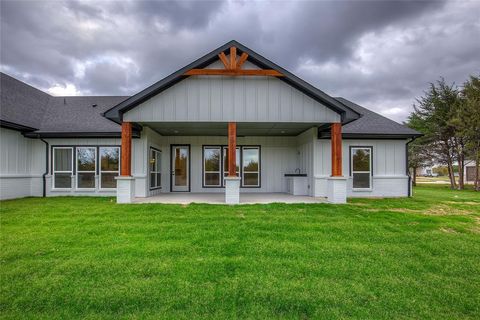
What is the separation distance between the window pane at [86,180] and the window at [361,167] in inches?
438

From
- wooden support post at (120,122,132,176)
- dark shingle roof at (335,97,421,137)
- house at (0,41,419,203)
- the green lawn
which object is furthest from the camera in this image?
dark shingle roof at (335,97,421,137)

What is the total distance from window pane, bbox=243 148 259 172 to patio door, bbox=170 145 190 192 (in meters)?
2.76

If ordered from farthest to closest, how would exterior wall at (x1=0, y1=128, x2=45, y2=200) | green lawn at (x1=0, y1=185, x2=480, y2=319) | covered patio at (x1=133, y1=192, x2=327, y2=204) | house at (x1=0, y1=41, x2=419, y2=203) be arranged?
exterior wall at (x1=0, y1=128, x2=45, y2=200) < covered patio at (x1=133, y1=192, x2=327, y2=204) < house at (x1=0, y1=41, x2=419, y2=203) < green lawn at (x1=0, y1=185, x2=480, y2=319)

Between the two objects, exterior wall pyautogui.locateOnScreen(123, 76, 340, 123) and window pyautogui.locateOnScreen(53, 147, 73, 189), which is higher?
exterior wall pyautogui.locateOnScreen(123, 76, 340, 123)

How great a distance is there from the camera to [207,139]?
522 inches

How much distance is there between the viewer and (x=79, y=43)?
14898 millimetres

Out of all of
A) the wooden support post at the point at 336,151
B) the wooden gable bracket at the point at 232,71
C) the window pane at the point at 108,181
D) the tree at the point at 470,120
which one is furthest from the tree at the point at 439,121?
the window pane at the point at 108,181

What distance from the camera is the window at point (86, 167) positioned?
460 inches

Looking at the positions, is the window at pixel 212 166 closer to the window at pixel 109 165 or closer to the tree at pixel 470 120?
the window at pixel 109 165

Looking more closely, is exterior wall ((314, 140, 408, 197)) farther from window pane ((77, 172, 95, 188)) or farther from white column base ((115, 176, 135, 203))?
window pane ((77, 172, 95, 188))

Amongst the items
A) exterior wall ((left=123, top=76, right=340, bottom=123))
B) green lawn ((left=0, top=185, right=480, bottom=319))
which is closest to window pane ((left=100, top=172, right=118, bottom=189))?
exterior wall ((left=123, top=76, right=340, bottom=123))

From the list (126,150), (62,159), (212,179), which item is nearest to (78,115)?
(62,159)

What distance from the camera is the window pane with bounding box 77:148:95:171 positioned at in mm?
11703

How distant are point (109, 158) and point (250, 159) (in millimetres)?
6316
